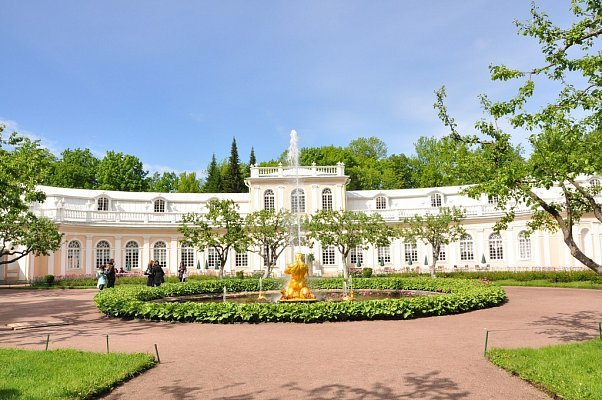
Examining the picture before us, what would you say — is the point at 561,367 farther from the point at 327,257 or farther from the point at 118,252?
the point at 118,252

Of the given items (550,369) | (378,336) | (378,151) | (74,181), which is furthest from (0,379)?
(378,151)

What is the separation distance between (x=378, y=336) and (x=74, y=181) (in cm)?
5533

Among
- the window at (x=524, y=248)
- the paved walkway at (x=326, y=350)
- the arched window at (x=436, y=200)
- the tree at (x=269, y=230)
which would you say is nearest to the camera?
the paved walkway at (x=326, y=350)

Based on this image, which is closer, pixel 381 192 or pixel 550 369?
pixel 550 369

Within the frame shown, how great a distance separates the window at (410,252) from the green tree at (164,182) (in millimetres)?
36378

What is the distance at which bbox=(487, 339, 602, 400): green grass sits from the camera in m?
7.14

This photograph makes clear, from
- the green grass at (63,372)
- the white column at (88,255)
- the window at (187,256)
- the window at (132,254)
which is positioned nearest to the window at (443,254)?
the window at (187,256)

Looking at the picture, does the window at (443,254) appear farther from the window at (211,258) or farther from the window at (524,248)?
the window at (211,258)

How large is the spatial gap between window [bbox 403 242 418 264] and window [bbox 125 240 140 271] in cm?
2340

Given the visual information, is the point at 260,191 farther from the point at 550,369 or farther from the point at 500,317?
the point at 550,369

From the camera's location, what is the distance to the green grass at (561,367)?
7145mm

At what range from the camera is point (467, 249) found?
4231 cm

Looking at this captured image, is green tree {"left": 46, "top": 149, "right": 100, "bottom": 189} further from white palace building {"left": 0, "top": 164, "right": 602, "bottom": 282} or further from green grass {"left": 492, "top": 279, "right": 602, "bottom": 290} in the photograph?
green grass {"left": 492, "top": 279, "right": 602, "bottom": 290}

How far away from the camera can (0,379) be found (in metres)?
7.85
